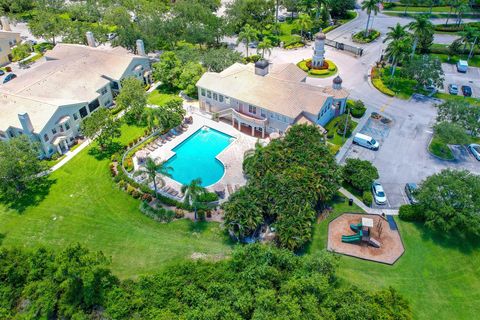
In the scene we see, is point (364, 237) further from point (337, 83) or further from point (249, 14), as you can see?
point (249, 14)

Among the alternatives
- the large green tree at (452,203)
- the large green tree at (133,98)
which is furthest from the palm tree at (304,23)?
the large green tree at (452,203)

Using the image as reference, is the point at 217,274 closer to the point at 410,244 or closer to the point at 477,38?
the point at 410,244

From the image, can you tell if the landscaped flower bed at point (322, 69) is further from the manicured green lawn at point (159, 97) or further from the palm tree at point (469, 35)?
the manicured green lawn at point (159, 97)

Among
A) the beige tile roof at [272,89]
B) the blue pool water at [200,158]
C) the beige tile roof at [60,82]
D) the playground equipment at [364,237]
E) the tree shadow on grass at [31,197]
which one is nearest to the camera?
the playground equipment at [364,237]

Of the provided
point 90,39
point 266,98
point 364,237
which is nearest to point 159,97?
point 266,98

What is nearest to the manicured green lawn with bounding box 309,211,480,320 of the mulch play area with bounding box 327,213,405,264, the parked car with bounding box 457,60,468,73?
the mulch play area with bounding box 327,213,405,264

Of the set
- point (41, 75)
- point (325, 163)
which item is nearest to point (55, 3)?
point (41, 75)
